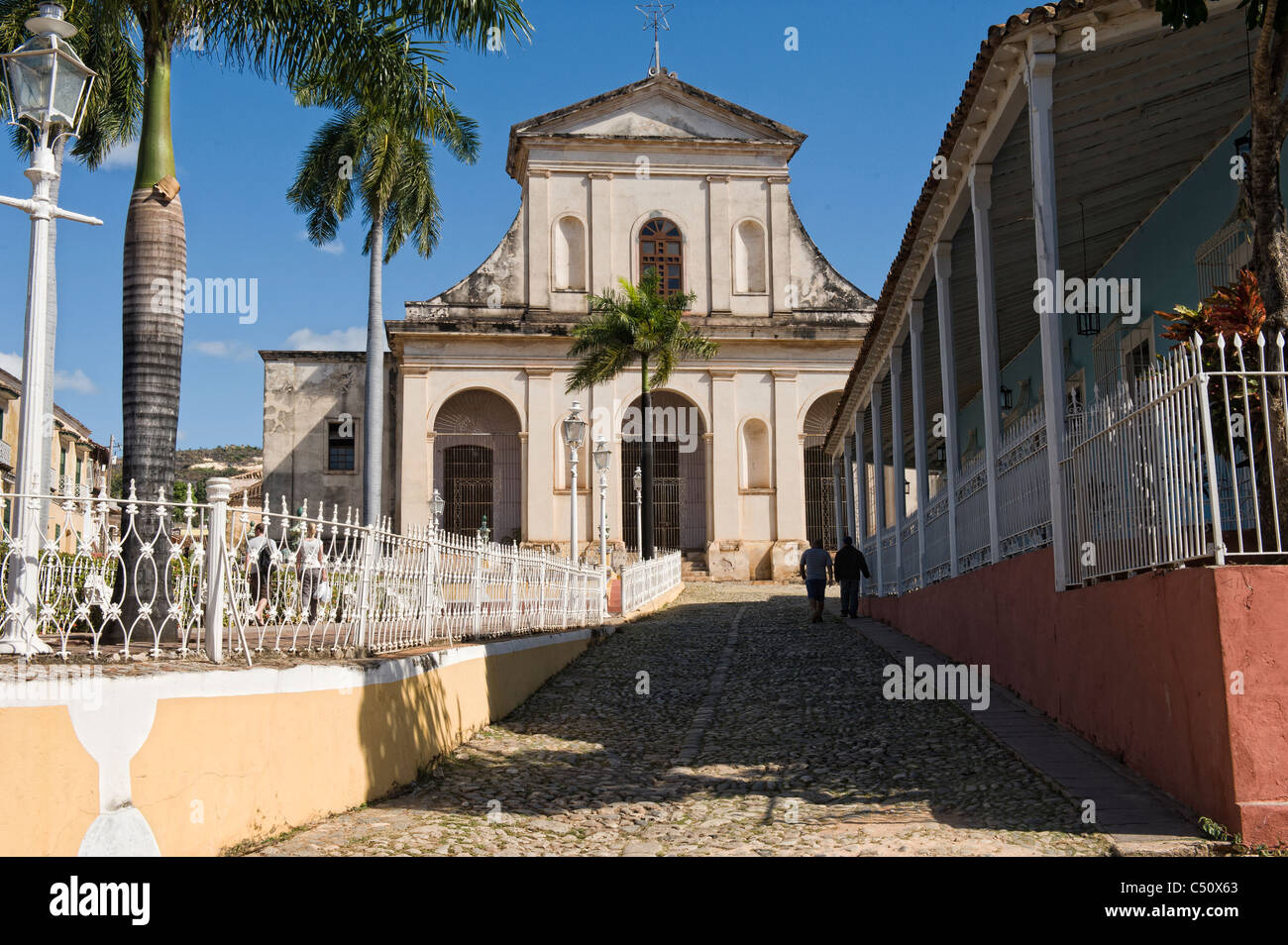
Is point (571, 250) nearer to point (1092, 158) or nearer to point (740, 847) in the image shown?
point (1092, 158)

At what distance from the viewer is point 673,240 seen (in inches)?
1382

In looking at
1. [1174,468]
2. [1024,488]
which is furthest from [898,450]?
[1174,468]

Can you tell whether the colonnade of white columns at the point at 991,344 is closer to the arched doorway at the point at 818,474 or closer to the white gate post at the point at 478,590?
the white gate post at the point at 478,590

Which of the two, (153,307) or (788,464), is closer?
(153,307)

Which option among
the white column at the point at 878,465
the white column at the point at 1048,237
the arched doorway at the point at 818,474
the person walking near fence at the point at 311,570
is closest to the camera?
the person walking near fence at the point at 311,570

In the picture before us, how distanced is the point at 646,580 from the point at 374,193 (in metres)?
11.8

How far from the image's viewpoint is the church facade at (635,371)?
33.6m

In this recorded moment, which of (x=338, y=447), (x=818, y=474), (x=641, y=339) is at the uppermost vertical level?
(x=641, y=339)

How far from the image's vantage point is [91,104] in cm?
1645

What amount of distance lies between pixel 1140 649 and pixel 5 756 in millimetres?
5056

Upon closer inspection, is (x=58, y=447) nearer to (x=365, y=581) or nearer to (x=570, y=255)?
(x=570, y=255)

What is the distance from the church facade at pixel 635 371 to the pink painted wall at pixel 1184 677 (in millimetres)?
25739

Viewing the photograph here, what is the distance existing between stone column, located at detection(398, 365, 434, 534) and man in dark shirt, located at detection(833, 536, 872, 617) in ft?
57.4

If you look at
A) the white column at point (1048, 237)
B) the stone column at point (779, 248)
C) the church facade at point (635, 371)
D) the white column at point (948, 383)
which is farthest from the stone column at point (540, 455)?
the white column at point (1048, 237)
